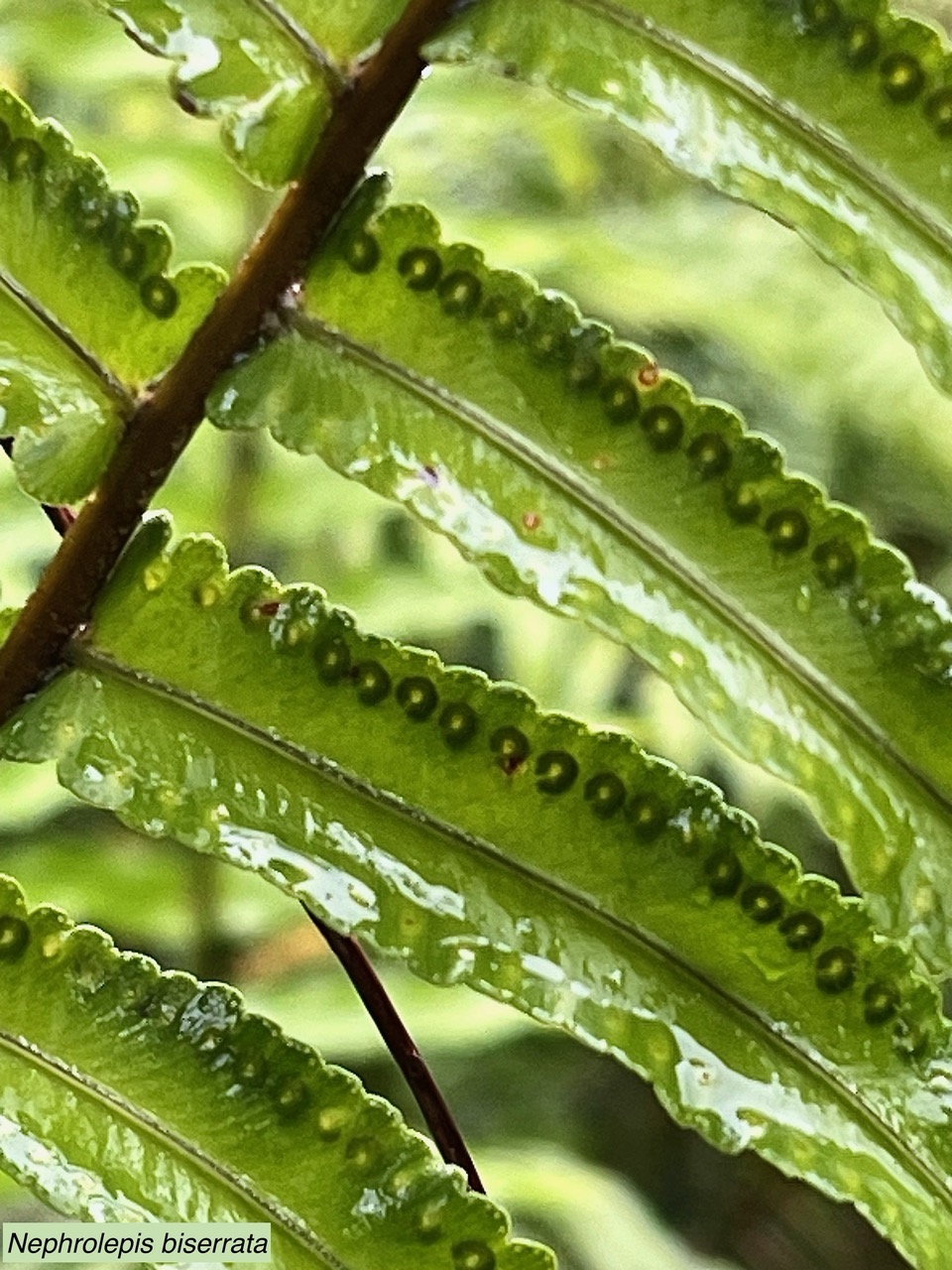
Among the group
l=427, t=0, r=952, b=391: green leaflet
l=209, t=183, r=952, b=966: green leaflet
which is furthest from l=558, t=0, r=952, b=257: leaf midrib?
l=209, t=183, r=952, b=966: green leaflet

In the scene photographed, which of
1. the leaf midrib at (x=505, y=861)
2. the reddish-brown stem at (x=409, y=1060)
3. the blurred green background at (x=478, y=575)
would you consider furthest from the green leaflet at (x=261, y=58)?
the blurred green background at (x=478, y=575)

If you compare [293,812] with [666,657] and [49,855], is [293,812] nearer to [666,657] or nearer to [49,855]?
[666,657]

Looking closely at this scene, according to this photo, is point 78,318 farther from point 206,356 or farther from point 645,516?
point 645,516

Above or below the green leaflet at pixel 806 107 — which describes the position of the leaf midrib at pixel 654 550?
below

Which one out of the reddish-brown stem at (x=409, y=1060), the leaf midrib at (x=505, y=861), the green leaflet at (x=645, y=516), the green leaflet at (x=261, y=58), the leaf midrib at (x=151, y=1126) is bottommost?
the leaf midrib at (x=151, y=1126)

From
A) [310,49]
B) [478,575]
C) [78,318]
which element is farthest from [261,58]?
[478,575]

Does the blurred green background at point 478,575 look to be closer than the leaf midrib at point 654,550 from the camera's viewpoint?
No

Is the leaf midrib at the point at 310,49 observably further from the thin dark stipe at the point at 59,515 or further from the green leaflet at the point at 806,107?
the thin dark stipe at the point at 59,515

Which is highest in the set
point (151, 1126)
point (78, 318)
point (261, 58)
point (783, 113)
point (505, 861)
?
point (783, 113)
